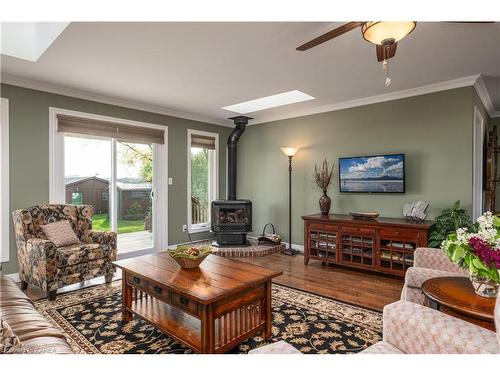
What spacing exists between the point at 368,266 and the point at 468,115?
7.16 ft

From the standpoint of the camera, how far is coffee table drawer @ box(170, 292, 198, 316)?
1.90 m

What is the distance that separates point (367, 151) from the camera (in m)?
4.47

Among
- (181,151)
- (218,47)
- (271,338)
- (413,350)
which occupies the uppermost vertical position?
(218,47)

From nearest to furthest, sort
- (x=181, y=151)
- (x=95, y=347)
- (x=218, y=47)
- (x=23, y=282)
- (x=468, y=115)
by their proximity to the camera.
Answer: (x=95, y=347)
(x=218, y=47)
(x=23, y=282)
(x=468, y=115)
(x=181, y=151)

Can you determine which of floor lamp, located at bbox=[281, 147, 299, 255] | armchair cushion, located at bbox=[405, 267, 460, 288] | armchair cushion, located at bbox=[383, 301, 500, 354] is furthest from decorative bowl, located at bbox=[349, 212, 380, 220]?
armchair cushion, located at bbox=[383, 301, 500, 354]

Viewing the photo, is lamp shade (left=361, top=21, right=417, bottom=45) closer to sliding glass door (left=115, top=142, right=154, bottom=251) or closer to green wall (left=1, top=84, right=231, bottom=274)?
green wall (left=1, top=84, right=231, bottom=274)

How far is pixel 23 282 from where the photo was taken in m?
3.27

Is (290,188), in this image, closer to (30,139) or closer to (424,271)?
(424,271)

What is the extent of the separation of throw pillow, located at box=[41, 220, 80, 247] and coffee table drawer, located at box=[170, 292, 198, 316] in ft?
6.74

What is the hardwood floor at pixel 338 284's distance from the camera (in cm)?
307

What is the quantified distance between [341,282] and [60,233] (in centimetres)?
327
